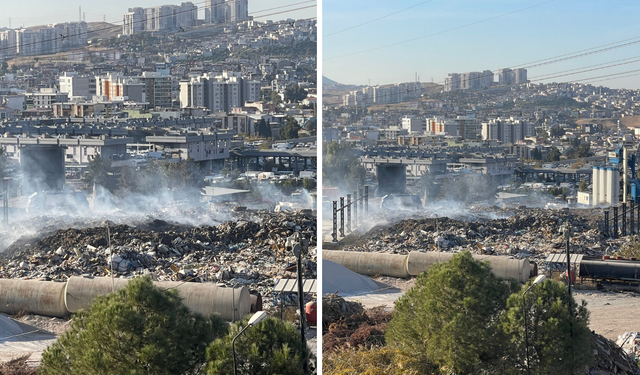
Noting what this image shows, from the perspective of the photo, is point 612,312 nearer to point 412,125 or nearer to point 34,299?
point 412,125

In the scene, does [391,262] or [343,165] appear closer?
[391,262]

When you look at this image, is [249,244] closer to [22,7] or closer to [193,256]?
[193,256]

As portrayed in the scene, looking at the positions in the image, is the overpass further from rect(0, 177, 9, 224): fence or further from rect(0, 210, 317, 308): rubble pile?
rect(0, 177, 9, 224): fence

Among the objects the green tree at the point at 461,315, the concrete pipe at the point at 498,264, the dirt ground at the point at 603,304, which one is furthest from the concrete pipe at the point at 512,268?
the green tree at the point at 461,315

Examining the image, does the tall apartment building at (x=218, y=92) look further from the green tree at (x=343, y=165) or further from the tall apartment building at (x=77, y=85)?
the green tree at (x=343, y=165)

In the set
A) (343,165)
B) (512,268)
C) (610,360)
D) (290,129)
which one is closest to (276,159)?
(290,129)

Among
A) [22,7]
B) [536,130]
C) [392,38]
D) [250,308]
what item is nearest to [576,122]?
[536,130]
